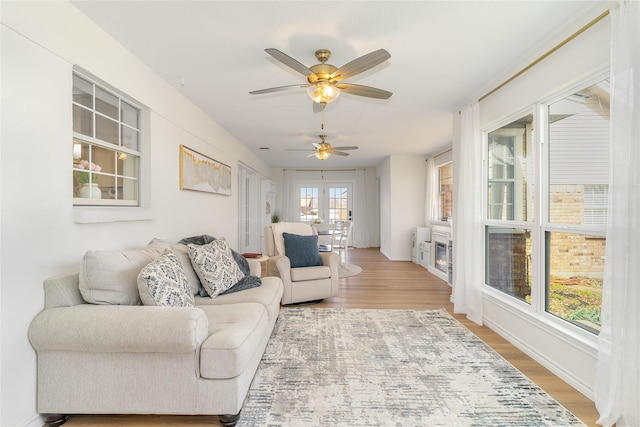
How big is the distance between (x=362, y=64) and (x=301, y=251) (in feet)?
8.28

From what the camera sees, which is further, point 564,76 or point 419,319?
point 419,319

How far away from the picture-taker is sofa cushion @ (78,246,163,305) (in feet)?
5.81

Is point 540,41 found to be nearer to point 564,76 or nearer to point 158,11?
point 564,76

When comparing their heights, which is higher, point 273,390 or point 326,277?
point 326,277

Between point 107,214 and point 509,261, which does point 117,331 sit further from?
point 509,261

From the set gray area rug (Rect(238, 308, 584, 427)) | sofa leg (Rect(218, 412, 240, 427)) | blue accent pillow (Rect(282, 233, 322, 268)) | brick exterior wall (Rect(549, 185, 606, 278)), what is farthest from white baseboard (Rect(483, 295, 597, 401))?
sofa leg (Rect(218, 412, 240, 427))

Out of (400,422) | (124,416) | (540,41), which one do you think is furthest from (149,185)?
(540,41)

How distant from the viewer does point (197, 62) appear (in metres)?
2.71

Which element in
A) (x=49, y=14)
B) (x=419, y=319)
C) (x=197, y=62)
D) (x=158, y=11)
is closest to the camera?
(x=49, y=14)

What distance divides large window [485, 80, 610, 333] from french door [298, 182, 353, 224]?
6.53 metres

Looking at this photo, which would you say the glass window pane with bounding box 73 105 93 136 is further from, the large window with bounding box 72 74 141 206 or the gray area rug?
the gray area rug

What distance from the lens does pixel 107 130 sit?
8.04 ft

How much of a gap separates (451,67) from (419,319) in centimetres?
255

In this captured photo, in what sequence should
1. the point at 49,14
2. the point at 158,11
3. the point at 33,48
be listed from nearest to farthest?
1. the point at 33,48
2. the point at 49,14
3. the point at 158,11
